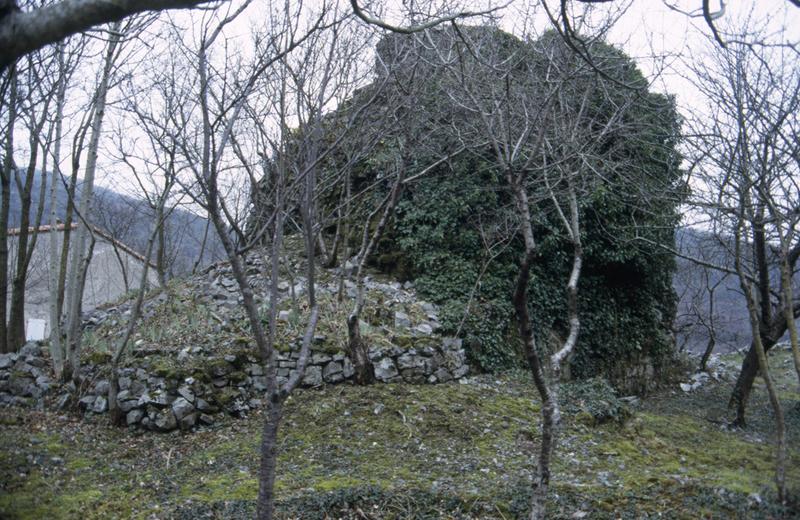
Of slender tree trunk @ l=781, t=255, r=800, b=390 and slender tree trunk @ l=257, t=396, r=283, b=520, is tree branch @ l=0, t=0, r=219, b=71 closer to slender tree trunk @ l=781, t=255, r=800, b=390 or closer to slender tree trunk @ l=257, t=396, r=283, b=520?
slender tree trunk @ l=257, t=396, r=283, b=520

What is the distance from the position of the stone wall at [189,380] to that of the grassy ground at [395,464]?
24 cm

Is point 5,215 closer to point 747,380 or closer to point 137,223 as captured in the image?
point 747,380

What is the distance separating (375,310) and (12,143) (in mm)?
5277

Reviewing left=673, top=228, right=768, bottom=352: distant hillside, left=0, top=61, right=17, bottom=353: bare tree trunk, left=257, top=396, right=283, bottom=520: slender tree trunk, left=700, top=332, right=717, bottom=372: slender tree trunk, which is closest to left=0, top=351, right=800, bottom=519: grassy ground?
left=257, top=396, right=283, bottom=520: slender tree trunk

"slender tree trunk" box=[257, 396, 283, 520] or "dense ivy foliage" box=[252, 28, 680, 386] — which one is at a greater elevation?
"dense ivy foliage" box=[252, 28, 680, 386]

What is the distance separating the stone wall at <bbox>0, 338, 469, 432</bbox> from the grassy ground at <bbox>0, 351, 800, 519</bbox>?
9.3 inches

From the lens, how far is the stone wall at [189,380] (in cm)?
680

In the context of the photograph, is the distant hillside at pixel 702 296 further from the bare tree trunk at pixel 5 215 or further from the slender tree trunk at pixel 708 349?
the bare tree trunk at pixel 5 215

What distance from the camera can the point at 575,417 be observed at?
23.7ft

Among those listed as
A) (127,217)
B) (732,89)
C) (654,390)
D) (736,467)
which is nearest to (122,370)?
(736,467)

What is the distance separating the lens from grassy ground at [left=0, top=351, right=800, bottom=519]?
15.6 ft

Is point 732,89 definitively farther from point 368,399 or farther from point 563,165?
point 368,399

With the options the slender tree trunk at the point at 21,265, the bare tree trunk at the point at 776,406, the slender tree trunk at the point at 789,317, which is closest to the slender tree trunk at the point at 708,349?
the bare tree trunk at the point at 776,406

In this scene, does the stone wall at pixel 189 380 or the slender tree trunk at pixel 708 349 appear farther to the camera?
the slender tree trunk at pixel 708 349
